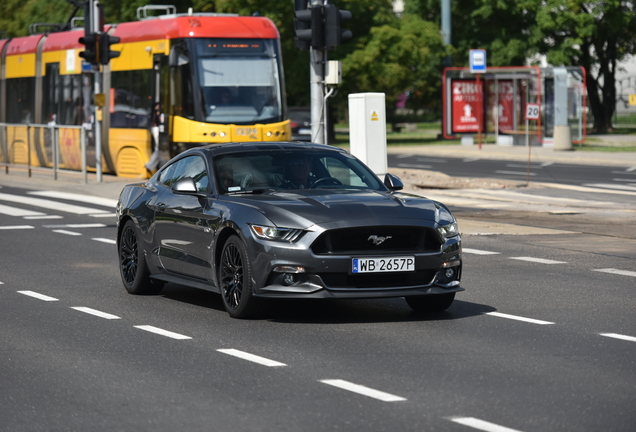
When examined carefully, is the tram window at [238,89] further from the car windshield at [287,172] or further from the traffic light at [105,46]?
the car windshield at [287,172]

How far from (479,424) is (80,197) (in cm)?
1995

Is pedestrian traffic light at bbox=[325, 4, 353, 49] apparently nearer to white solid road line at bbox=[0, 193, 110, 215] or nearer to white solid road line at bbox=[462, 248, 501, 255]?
white solid road line at bbox=[462, 248, 501, 255]

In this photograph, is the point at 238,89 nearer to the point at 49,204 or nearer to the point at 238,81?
the point at 238,81

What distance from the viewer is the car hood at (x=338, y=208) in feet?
30.3

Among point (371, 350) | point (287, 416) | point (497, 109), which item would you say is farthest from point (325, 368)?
point (497, 109)

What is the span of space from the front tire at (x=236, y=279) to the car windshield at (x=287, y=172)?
2.36 ft

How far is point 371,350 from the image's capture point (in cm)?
821

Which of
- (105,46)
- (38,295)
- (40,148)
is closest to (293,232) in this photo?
(38,295)

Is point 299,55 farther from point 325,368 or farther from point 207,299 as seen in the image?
point 325,368

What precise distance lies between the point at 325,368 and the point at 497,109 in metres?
43.8

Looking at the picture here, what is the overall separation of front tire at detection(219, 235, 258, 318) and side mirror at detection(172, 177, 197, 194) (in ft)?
2.39

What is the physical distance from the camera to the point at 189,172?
11047mm

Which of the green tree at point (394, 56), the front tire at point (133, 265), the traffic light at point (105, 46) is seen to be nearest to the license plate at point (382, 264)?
the front tire at point (133, 265)

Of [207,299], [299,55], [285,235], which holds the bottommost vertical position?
[207,299]
